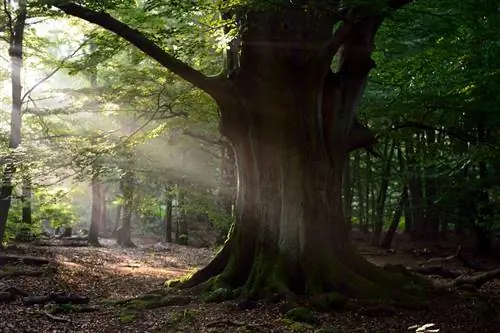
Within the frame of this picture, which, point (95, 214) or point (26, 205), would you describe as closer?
point (26, 205)

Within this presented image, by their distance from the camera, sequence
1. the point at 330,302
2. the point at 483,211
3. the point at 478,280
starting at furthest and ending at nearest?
the point at 483,211, the point at 478,280, the point at 330,302

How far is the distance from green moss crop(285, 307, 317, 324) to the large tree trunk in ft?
3.04

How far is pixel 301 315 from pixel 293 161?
2917mm

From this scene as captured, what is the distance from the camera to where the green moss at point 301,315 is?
7.30 meters

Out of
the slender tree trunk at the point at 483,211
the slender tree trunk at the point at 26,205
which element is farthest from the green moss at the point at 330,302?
the slender tree trunk at the point at 483,211

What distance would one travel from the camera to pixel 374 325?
7332mm

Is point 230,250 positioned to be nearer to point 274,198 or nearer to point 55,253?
point 274,198

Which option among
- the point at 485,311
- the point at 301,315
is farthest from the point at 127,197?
the point at 485,311

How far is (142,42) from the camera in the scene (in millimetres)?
8578

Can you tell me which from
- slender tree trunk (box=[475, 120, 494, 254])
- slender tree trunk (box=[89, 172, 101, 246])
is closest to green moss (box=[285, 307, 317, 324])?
slender tree trunk (box=[475, 120, 494, 254])

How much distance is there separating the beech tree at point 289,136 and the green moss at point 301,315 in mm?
872

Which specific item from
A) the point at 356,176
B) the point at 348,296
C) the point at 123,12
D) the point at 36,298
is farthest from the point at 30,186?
the point at 356,176

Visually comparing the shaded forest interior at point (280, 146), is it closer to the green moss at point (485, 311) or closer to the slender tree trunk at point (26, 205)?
the green moss at point (485, 311)

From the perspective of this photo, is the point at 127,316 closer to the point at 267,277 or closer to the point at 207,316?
the point at 207,316
